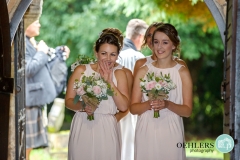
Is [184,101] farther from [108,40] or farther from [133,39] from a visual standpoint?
[133,39]

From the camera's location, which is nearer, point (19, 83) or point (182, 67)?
point (182, 67)

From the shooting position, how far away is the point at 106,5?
1556 cm

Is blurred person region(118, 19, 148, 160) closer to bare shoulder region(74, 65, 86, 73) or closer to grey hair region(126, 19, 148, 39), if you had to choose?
grey hair region(126, 19, 148, 39)

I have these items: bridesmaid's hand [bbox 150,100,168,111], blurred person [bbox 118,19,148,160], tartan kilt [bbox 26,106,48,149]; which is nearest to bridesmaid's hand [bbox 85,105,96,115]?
bridesmaid's hand [bbox 150,100,168,111]

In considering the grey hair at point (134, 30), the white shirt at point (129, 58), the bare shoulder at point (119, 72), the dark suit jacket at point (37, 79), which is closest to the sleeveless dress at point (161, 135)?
the bare shoulder at point (119, 72)

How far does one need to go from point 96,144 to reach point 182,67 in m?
1.14

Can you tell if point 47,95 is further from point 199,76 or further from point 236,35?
point 199,76

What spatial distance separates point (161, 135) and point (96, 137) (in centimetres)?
64

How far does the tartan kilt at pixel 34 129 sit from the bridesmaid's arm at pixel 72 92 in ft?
12.3

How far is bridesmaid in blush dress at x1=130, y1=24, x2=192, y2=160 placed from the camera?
22.7ft

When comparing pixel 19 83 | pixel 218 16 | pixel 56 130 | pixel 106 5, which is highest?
pixel 106 5

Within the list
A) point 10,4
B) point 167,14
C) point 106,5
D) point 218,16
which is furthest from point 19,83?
point 106,5

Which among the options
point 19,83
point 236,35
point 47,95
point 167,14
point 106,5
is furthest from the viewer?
point 106,5

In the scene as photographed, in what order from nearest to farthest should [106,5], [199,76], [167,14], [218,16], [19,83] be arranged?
[218,16] → [19,83] → [167,14] → [106,5] → [199,76]
